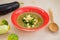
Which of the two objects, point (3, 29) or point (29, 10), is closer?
point (3, 29)

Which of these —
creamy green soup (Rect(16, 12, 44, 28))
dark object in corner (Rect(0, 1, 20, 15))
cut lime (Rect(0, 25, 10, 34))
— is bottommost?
cut lime (Rect(0, 25, 10, 34))

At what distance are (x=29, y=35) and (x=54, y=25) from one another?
16 cm

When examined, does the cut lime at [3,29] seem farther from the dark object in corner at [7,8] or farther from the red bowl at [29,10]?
the dark object in corner at [7,8]

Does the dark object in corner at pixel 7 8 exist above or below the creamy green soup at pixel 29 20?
above

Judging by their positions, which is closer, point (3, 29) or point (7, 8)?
point (3, 29)

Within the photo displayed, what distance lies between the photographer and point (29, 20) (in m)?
0.83

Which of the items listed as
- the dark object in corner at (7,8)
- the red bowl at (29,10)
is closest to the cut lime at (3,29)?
the red bowl at (29,10)

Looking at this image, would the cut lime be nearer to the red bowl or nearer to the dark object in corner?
the red bowl

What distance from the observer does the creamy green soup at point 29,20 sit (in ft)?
2.61

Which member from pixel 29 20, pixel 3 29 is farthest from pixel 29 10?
pixel 3 29

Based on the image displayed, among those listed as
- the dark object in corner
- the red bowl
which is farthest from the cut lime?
the dark object in corner

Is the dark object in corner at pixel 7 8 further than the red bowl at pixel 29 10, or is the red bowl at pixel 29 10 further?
the dark object in corner at pixel 7 8

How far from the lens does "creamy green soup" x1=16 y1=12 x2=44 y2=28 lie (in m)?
0.80

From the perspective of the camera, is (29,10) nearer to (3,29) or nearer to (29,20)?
(29,20)
